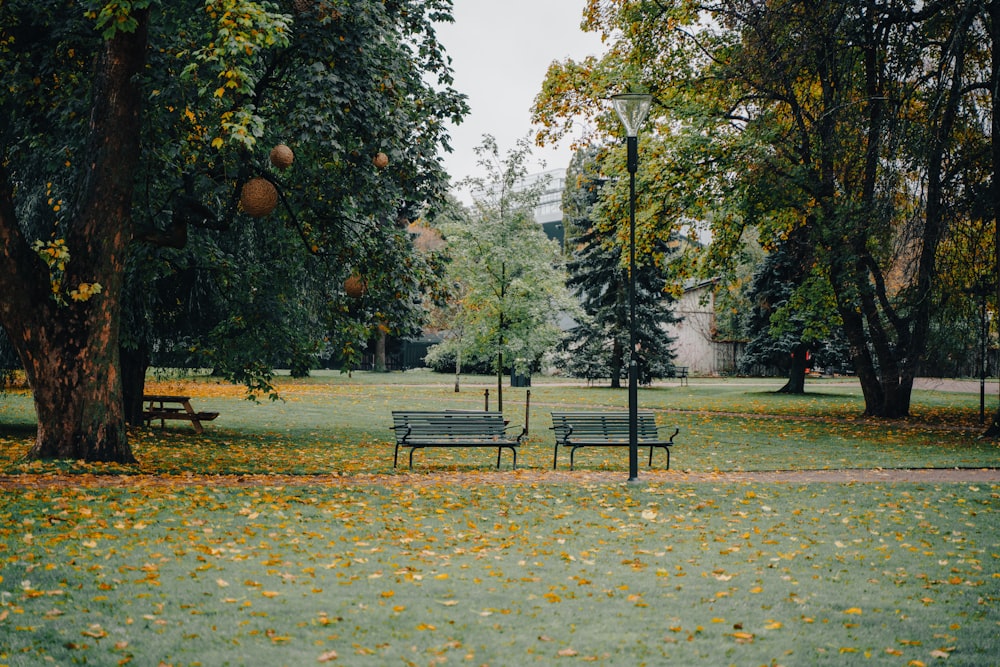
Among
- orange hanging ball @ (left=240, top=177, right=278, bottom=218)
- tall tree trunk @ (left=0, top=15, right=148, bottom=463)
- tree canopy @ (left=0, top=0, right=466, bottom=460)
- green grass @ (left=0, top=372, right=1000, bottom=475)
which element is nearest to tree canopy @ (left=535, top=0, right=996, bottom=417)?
green grass @ (left=0, top=372, right=1000, bottom=475)

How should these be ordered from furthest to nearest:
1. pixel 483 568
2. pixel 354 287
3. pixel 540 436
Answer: pixel 540 436
pixel 354 287
pixel 483 568

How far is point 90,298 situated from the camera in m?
11.3

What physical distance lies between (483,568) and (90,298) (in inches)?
281

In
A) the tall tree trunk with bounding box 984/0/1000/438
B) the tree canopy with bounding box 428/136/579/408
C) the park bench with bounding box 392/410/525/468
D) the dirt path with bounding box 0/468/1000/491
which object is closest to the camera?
the dirt path with bounding box 0/468/1000/491

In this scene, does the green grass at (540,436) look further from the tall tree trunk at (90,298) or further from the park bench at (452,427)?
the tall tree trunk at (90,298)

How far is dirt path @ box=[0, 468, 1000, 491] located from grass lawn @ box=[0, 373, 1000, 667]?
0.10m

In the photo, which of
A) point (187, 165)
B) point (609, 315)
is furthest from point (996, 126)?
point (609, 315)

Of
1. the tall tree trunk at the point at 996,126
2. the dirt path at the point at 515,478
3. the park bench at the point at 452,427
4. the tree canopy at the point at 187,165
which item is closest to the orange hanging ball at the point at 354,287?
the tree canopy at the point at 187,165

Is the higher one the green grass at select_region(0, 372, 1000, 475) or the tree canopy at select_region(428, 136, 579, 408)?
the tree canopy at select_region(428, 136, 579, 408)

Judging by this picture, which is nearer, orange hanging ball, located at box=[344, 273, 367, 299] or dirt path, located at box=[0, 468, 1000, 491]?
dirt path, located at box=[0, 468, 1000, 491]

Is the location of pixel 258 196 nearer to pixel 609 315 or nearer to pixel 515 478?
pixel 515 478

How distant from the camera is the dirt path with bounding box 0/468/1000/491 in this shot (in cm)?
1023

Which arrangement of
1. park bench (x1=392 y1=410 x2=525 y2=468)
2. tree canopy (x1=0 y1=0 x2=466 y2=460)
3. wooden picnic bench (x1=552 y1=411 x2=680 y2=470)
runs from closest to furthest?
tree canopy (x1=0 y1=0 x2=466 y2=460) → park bench (x1=392 y1=410 x2=525 y2=468) → wooden picnic bench (x1=552 y1=411 x2=680 y2=470)

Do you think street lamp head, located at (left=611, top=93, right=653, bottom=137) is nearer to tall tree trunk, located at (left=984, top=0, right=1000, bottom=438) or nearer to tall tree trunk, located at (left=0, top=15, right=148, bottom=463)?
tall tree trunk, located at (left=0, top=15, right=148, bottom=463)
